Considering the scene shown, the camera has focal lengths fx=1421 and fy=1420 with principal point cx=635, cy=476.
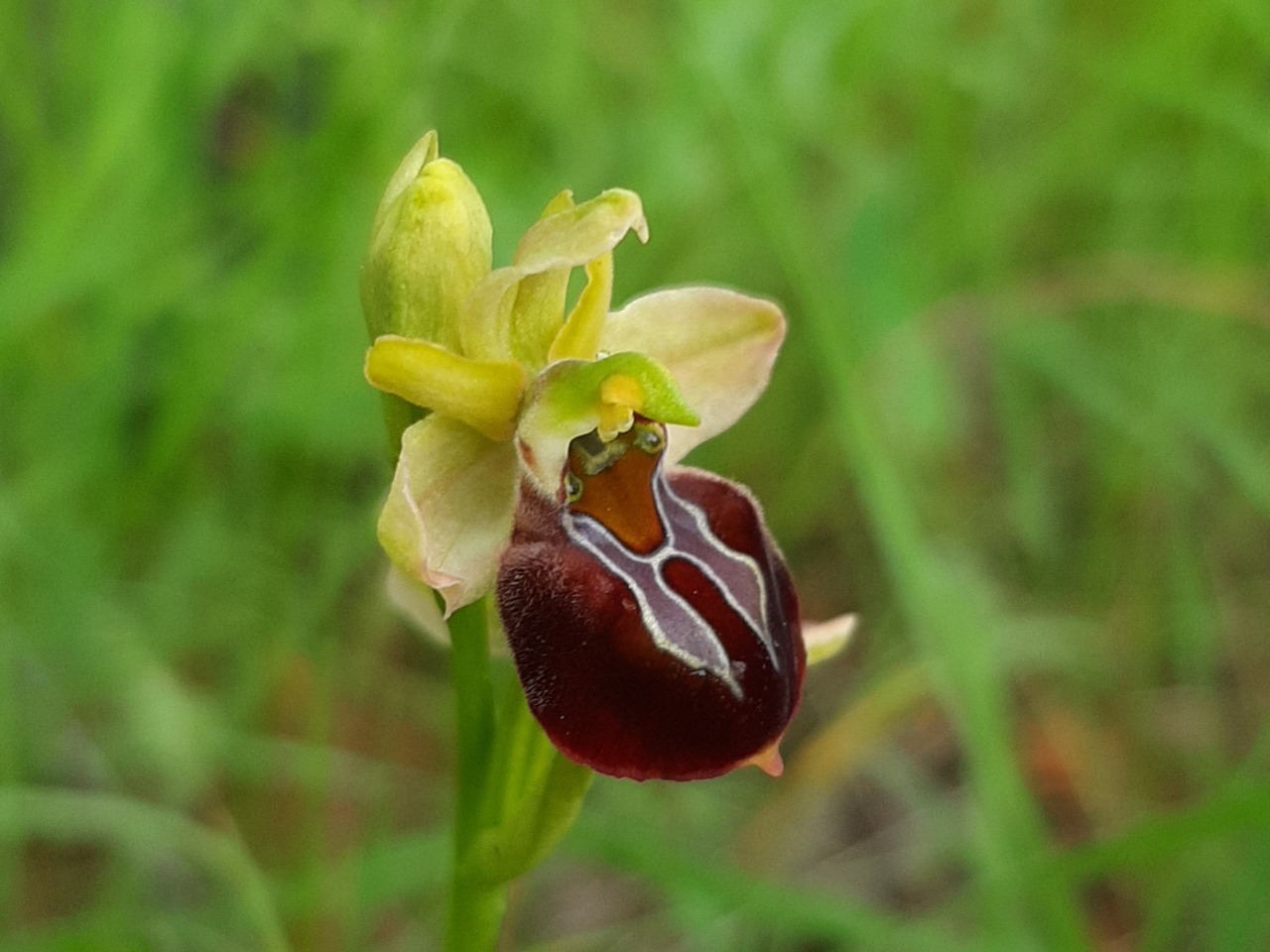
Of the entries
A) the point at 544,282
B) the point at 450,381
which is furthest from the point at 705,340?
the point at 450,381

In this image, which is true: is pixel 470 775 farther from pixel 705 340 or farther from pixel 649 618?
pixel 705 340

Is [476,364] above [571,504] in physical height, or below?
above

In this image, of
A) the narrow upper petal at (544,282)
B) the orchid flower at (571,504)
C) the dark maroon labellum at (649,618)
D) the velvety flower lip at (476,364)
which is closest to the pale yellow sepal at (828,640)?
the orchid flower at (571,504)

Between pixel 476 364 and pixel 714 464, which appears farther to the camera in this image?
pixel 714 464

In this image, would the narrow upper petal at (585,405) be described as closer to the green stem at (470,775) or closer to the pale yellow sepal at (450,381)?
the pale yellow sepal at (450,381)

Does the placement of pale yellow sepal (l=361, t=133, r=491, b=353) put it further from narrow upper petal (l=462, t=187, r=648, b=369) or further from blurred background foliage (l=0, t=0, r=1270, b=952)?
blurred background foliage (l=0, t=0, r=1270, b=952)
